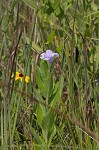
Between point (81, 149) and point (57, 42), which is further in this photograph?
point (57, 42)

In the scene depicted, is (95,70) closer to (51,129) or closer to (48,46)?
(48,46)

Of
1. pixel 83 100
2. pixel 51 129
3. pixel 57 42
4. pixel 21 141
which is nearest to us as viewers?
pixel 51 129

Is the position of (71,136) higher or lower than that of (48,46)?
lower

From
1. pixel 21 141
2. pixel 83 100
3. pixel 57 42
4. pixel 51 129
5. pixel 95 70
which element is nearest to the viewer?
pixel 51 129

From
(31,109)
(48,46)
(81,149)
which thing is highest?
(48,46)

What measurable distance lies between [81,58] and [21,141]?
1.67ft

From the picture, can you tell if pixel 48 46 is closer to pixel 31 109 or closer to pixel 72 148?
pixel 31 109

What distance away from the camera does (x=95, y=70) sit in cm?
175

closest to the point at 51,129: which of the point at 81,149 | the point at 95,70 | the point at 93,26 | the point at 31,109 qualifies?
the point at 81,149

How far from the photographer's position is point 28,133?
4.82 feet

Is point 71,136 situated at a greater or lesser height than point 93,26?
lesser

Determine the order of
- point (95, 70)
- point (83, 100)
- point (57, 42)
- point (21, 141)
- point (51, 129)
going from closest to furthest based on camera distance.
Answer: point (51, 129), point (21, 141), point (83, 100), point (95, 70), point (57, 42)

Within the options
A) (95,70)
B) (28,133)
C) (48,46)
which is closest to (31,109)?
(28,133)

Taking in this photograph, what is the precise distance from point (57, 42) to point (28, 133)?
59 cm
